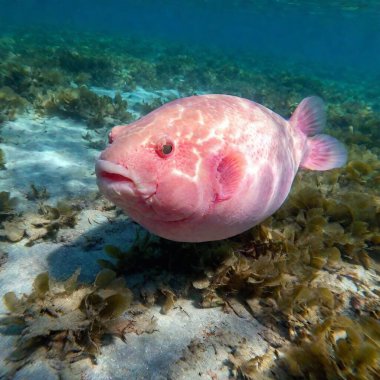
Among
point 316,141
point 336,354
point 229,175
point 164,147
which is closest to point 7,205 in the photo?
point 164,147

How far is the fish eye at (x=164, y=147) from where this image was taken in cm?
210

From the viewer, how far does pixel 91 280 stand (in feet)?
10.2

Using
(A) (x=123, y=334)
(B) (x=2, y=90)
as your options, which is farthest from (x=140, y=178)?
(B) (x=2, y=90)

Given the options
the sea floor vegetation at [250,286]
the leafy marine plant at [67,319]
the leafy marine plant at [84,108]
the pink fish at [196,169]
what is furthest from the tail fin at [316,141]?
the leafy marine plant at [84,108]

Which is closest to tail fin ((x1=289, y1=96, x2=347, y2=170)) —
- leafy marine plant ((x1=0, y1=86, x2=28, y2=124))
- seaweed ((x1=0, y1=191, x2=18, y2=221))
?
seaweed ((x1=0, y1=191, x2=18, y2=221))

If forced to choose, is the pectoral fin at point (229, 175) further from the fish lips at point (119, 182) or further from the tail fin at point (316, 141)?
the tail fin at point (316, 141)

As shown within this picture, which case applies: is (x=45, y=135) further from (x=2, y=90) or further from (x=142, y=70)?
(x=142, y=70)

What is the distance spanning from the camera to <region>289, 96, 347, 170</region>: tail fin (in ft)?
13.1

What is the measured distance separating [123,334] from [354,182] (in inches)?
169

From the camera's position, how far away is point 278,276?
2.92 m

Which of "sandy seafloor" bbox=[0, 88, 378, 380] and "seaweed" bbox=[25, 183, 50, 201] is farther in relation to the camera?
"seaweed" bbox=[25, 183, 50, 201]

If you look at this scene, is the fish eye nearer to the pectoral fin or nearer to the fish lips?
the fish lips

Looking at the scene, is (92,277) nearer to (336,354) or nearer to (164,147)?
(164,147)

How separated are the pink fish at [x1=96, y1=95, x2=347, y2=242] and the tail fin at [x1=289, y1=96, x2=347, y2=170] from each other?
125 centimetres
